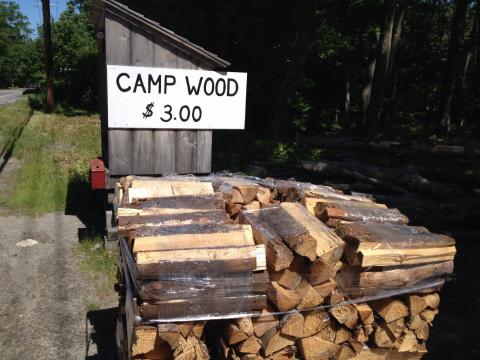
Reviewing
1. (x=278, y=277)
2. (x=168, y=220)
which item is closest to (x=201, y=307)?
(x=278, y=277)

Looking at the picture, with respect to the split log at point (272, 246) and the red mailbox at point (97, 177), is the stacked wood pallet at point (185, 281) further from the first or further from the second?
the red mailbox at point (97, 177)

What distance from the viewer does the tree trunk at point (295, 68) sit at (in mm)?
13109

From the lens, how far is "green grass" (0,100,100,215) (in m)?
8.65

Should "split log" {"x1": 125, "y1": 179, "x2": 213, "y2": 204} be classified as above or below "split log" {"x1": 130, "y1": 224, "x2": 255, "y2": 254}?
above

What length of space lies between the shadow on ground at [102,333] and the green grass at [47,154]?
403 cm

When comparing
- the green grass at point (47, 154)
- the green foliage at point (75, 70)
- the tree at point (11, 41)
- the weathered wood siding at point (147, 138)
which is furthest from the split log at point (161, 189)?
the tree at point (11, 41)

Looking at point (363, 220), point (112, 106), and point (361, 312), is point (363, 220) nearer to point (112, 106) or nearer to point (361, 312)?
point (361, 312)

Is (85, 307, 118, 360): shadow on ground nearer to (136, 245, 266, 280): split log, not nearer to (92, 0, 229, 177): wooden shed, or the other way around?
(92, 0, 229, 177): wooden shed

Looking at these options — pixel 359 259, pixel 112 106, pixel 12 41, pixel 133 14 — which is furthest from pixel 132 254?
pixel 12 41

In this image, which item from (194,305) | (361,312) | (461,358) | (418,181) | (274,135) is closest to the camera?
(194,305)

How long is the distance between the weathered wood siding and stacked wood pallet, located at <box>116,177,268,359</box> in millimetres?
2850

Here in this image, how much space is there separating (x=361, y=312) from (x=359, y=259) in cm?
42

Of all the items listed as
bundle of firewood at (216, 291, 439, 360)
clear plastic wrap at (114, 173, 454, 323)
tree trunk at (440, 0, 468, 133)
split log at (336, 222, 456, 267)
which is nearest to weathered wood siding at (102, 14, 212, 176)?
clear plastic wrap at (114, 173, 454, 323)

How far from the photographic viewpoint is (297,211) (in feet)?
10.9
